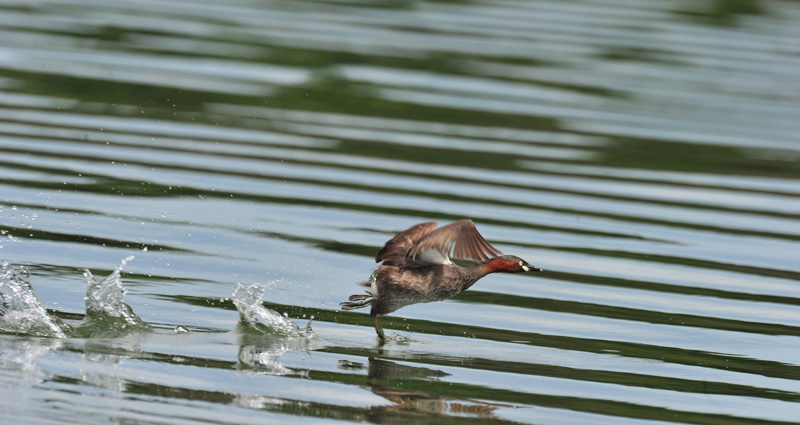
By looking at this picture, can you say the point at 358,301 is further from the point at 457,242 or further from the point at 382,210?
the point at 382,210

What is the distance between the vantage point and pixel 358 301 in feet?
27.5

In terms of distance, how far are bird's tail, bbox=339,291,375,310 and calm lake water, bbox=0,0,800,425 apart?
0.66ft

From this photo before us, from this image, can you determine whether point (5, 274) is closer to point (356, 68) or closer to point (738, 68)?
point (356, 68)

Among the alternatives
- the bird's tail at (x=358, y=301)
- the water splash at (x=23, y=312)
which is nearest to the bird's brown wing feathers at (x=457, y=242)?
the bird's tail at (x=358, y=301)

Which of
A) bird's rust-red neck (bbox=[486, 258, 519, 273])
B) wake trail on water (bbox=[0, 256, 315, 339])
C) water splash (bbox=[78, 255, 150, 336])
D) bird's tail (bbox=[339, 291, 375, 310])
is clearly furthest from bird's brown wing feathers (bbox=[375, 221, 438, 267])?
water splash (bbox=[78, 255, 150, 336])

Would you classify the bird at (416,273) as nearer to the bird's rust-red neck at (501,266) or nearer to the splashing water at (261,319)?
the bird's rust-red neck at (501,266)

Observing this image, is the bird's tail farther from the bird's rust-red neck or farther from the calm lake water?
the bird's rust-red neck

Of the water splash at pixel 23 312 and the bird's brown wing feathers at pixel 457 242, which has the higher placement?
the bird's brown wing feathers at pixel 457 242

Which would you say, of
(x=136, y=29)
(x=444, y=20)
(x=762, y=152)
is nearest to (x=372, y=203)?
(x=762, y=152)

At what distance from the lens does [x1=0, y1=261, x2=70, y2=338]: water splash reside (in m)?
7.34

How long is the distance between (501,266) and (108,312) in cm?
248

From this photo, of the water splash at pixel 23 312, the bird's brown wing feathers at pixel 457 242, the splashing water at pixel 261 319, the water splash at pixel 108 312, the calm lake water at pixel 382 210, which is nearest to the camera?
the calm lake water at pixel 382 210

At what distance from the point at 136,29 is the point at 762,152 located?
8859 millimetres

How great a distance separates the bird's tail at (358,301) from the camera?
8.27 m
